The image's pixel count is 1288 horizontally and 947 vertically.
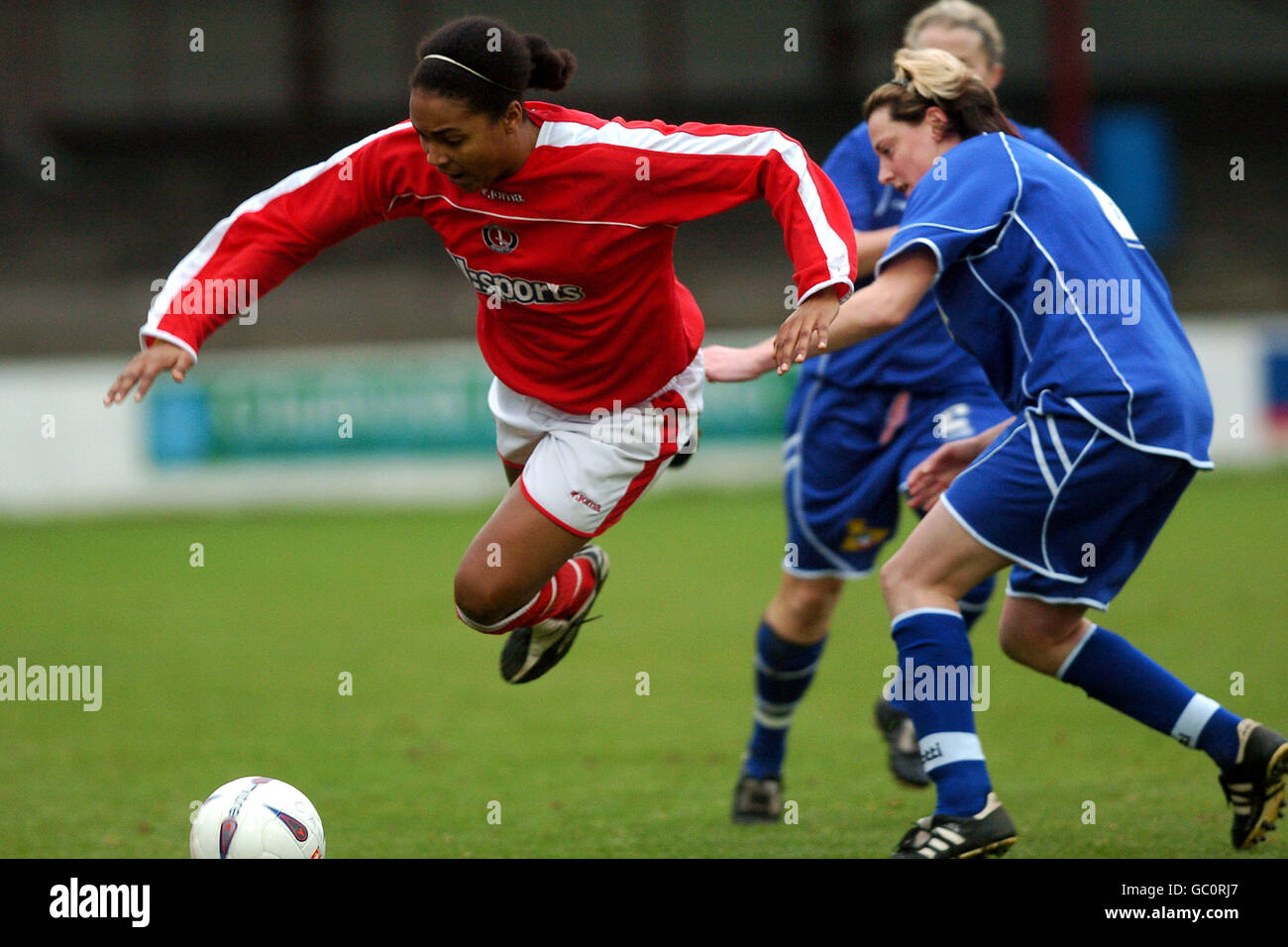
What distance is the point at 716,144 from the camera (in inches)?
146

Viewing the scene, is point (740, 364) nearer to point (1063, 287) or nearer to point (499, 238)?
point (499, 238)

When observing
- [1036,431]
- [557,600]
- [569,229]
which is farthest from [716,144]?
[557,600]

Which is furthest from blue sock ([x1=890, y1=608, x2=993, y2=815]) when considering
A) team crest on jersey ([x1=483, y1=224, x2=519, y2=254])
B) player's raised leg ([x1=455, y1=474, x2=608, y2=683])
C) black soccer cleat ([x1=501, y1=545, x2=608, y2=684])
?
team crest on jersey ([x1=483, y1=224, x2=519, y2=254])

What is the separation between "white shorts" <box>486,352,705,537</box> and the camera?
4.13 m

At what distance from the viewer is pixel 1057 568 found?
3.70 metres

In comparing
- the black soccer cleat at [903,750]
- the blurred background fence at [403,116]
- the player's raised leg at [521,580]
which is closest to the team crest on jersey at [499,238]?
the player's raised leg at [521,580]

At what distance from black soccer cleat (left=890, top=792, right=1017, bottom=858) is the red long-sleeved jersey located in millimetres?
1194

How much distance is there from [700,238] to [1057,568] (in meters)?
16.4

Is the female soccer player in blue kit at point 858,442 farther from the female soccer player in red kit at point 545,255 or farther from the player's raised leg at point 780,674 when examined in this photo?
the female soccer player in red kit at point 545,255

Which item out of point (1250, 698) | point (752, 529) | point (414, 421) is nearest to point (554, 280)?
point (1250, 698)

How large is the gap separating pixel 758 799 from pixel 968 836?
4.14ft

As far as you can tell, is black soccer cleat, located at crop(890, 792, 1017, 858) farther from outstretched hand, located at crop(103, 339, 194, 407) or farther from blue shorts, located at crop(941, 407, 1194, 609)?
outstretched hand, located at crop(103, 339, 194, 407)

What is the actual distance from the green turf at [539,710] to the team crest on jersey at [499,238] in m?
1.52
